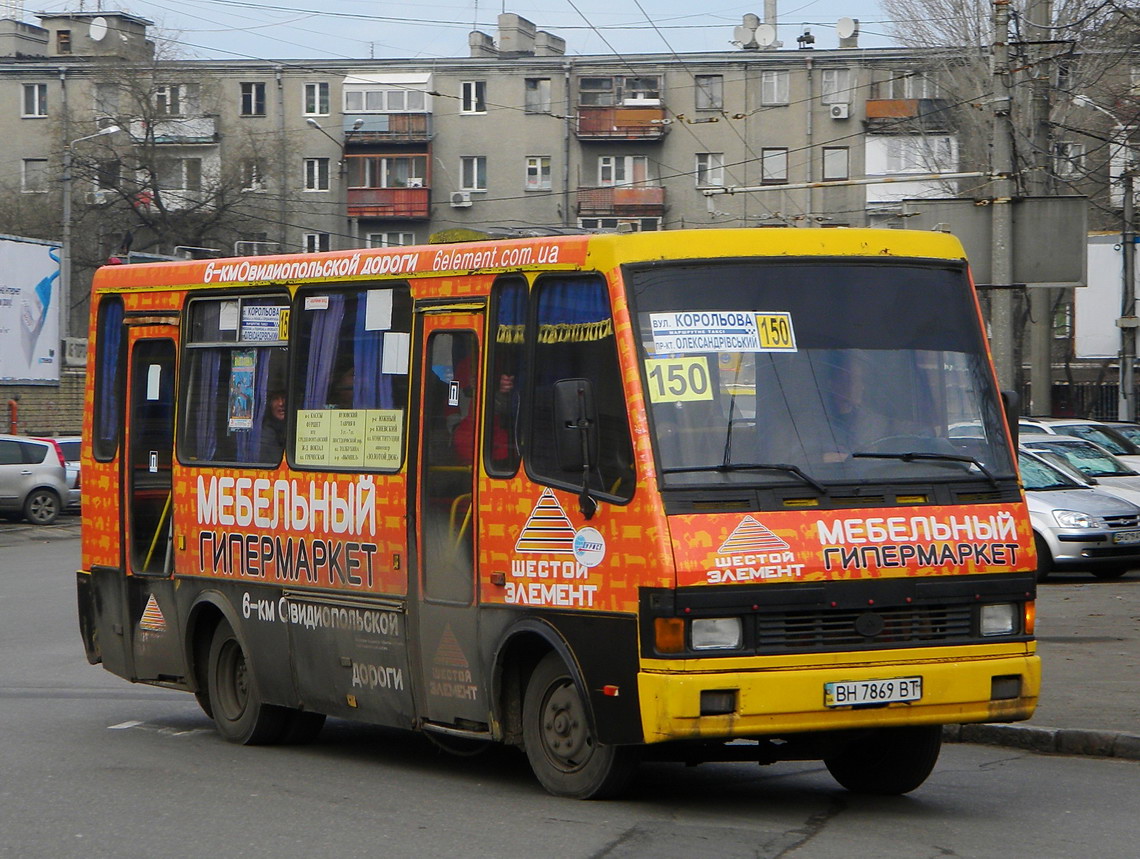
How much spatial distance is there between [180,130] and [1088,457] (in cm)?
4714

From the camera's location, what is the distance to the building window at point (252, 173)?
207 feet

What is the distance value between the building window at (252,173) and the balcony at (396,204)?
365cm

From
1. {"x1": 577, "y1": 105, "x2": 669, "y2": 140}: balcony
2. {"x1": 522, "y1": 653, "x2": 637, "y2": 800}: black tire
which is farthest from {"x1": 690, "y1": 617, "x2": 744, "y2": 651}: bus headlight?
{"x1": 577, "y1": 105, "x2": 669, "y2": 140}: balcony

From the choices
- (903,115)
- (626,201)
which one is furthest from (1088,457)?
(626,201)

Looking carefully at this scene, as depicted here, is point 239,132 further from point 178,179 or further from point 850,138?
point 850,138

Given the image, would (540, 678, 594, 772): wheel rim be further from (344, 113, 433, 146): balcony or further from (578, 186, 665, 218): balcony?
(344, 113, 433, 146): balcony

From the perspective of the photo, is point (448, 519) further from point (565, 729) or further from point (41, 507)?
point (41, 507)

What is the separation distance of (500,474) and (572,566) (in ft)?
2.35

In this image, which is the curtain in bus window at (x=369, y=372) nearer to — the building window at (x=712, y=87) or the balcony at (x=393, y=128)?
the building window at (x=712, y=87)

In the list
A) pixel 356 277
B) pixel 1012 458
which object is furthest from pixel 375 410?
pixel 1012 458

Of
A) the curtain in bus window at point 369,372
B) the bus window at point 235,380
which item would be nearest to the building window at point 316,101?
the bus window at point 235,380

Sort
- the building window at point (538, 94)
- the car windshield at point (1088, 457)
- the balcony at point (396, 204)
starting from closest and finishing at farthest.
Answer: the car windshield at point (1088, 457) → the balcony at point (396, 204) → the building window at point (538, 94)

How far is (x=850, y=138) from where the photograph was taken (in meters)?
61.4

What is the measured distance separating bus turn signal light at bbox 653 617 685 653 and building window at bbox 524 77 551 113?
58921 millimetres
